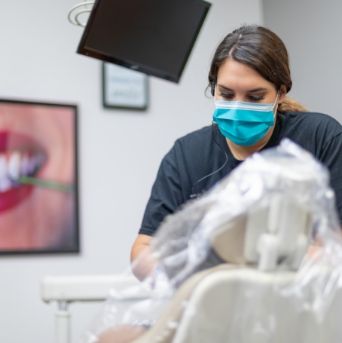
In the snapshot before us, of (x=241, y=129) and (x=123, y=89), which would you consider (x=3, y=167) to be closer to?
(x=123, y=89)

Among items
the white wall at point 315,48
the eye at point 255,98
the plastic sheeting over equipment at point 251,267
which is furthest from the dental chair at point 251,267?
the white wall at point 315,48

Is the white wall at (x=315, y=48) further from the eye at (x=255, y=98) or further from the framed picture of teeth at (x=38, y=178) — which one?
the eye at (x=255, y=98)

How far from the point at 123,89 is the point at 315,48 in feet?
3.14

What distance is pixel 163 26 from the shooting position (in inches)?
93.4

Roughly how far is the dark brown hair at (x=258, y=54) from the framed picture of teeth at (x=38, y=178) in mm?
1267

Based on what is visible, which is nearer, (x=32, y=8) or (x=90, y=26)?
(x=90, y=26)

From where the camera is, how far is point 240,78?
55.1 inches

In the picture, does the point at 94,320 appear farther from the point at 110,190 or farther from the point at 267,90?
the point at 110,190

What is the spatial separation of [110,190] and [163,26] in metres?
0.81

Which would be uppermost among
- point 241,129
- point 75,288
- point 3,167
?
point 241,129

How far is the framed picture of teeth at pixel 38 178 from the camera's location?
2525 mm

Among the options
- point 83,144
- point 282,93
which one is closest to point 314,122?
point 282,93

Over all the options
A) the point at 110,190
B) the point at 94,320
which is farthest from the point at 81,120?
the point at 94,320

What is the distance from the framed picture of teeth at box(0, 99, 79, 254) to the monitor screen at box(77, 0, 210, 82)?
0.50 metres
